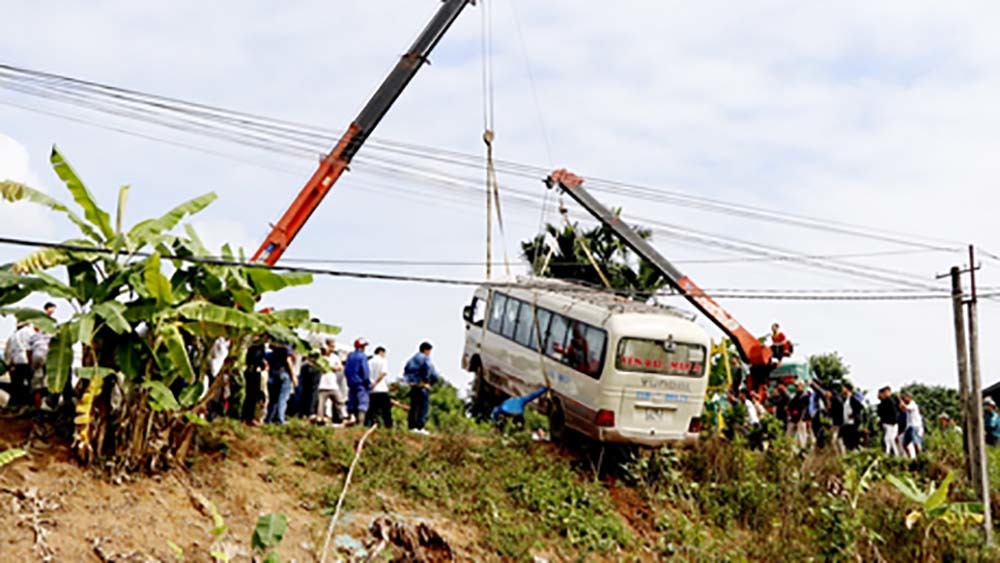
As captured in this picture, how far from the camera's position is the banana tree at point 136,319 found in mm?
11914

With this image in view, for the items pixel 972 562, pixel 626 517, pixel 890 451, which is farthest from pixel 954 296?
pixel 626 517

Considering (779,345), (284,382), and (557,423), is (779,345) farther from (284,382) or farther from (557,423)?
(284,382)

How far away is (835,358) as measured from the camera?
48.1 m

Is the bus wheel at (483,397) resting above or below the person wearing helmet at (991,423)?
above

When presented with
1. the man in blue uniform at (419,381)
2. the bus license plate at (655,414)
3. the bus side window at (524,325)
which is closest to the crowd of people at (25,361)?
the man in blue uniform at (419,381)

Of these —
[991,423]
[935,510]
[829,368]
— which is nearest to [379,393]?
[935,510]

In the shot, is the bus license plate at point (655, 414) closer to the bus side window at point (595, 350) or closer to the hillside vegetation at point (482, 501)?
the hillside vegetation at point (482, 501)

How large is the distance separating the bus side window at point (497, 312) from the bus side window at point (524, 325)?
0.87 metres

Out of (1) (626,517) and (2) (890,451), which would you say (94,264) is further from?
(2) (890,451)

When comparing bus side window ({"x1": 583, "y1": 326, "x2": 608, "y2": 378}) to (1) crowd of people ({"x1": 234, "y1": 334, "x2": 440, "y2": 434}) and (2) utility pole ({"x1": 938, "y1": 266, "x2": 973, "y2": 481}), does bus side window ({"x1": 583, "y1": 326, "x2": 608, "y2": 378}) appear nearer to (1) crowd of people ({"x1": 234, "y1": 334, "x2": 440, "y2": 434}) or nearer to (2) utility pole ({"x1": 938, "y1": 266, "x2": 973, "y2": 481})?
(1) crowd of people ({"x1": 234, "y1": 334, "x2": 440, "y2": 434})

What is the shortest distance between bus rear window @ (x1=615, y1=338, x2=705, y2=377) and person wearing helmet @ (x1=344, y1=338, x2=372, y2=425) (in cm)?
450

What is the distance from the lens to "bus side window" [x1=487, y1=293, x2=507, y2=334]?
2195cm

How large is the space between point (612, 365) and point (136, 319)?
28.6 feet

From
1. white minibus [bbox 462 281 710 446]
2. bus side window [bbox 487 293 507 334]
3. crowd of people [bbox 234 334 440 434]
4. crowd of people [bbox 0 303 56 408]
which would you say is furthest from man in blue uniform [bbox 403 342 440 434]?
crowd of people [bbox 0 303 56 408]
